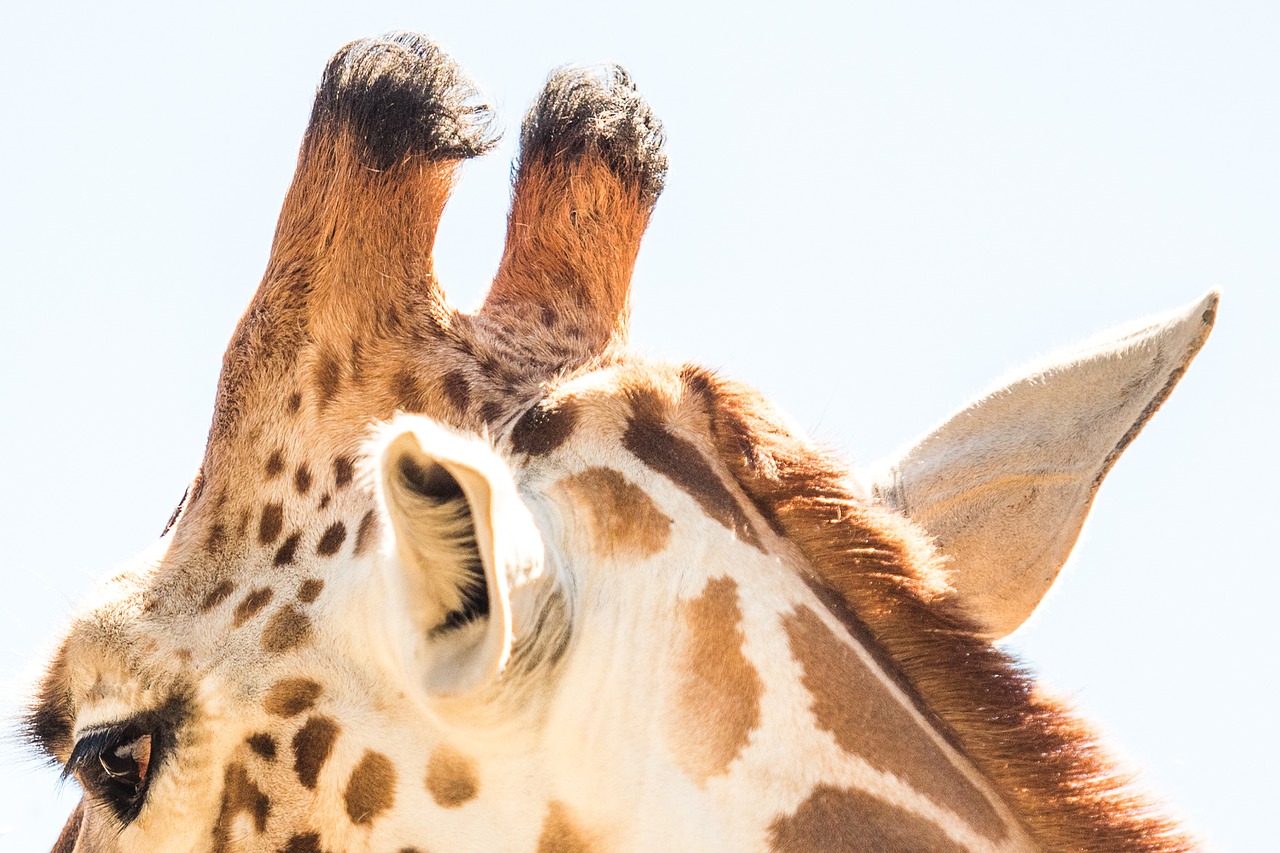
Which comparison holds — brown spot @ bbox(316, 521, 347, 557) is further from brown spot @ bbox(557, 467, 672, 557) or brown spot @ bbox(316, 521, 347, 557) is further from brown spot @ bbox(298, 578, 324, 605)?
brown spot @ bbox(557, 467, 672, 557)

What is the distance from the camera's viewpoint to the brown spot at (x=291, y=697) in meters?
2.16

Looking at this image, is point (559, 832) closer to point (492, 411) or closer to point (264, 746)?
point (264, 746)

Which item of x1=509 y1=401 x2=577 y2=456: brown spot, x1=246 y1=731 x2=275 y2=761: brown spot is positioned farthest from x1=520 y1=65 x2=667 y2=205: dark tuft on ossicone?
x1=246 y1=731 x2=275 y2=761: brown spot

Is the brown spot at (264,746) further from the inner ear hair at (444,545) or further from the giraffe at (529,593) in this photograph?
the inner ear hair at (444,545)

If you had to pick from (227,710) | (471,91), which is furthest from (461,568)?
(471,91)

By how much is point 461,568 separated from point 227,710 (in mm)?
600

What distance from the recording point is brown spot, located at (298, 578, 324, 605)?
88.3 inches

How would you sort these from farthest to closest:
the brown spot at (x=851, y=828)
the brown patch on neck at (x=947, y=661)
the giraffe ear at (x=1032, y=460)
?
the giraffe ear at (x=1032, y=460), the brown patch on neck at (x=947, y=661), the brown spot at (x=851, y=828)

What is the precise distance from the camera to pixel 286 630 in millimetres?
2217

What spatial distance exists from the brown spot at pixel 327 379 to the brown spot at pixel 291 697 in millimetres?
518

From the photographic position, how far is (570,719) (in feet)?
6.56

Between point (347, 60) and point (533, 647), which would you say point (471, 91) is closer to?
point (347, 60)

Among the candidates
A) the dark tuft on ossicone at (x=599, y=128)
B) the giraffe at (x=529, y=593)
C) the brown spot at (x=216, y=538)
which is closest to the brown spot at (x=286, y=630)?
the giraffe at (x=529, y=593)

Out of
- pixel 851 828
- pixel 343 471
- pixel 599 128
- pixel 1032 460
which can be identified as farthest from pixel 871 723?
pixel 599 128
